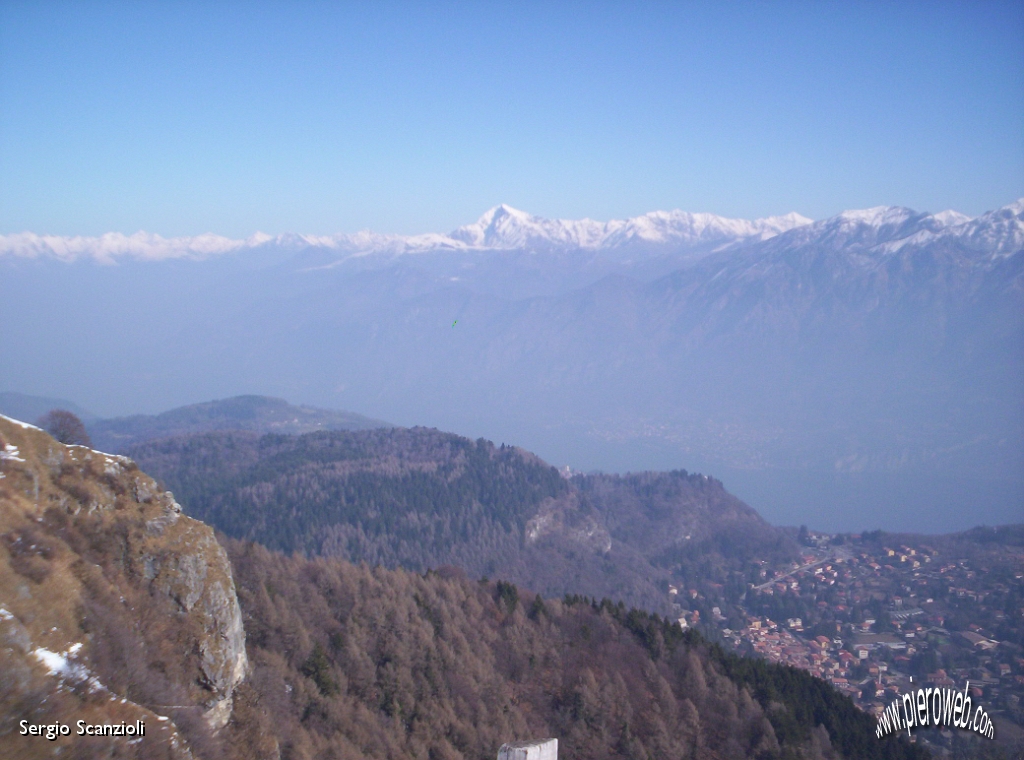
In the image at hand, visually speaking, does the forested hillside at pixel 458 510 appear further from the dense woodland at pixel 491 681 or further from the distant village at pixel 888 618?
the dense woodland at pixel 491 681

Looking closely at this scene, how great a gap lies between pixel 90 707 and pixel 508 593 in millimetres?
20957

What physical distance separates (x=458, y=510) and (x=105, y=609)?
52936 mm

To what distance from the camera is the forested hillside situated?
56.4 metres

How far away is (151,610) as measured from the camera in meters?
13.5

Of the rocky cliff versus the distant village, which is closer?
the rocky cliff

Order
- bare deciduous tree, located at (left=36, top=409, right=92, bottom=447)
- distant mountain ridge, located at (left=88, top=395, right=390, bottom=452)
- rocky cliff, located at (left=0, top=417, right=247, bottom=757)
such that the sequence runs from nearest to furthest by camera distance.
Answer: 1. rocky cliff, located at (left=0, top=417, right=247, bottom=757)
2. bare deciduous tree, located at (left=36, top=409, right=92, bottom=447)
3. distant mountain ridge, located at (left=88, top=395, right=390, bottom=452)

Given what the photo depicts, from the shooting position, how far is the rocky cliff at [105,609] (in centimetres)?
962

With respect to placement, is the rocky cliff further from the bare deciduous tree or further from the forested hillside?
the forested hillside

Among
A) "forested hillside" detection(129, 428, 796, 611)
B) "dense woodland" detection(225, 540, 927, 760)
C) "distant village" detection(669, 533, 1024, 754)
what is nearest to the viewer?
"dense woodland" detection(225, 540, 927, 760)

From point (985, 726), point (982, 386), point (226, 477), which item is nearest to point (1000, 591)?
point (985, 726)

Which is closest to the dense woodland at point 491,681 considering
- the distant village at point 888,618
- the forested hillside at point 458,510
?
the distant village at point 888,618

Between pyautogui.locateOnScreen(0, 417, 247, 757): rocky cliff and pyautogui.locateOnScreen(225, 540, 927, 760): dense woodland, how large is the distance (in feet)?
8.91

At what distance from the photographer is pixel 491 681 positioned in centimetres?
2334

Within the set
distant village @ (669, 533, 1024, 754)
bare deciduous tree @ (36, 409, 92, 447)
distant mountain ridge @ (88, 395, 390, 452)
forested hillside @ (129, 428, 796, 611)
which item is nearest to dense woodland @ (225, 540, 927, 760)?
bare deciduous tree @ (36, 409, 92, 447)
